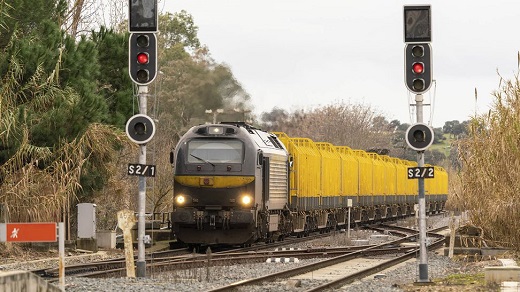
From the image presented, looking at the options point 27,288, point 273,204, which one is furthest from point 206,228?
point 27,288

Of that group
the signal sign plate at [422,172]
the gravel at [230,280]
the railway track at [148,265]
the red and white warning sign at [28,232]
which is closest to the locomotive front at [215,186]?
the railway track at [148,265]

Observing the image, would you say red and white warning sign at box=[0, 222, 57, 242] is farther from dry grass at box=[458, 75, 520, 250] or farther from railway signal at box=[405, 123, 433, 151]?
dry grass at box=[458, 75, 520, 250]

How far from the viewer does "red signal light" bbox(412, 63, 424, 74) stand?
55.9ft

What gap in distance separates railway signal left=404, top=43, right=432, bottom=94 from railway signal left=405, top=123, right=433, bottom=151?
1.82 ft

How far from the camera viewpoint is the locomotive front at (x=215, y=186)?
1017 inches

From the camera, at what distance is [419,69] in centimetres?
1706

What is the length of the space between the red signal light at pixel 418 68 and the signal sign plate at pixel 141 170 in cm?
450

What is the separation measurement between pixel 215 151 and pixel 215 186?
88 cm

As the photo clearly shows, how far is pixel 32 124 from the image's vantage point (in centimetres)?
2431

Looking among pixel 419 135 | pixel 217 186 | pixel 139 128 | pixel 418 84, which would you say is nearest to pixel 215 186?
pixel 217 186

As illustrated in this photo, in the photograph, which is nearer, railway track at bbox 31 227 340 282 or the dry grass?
railway track at bbox 31 227 340 282

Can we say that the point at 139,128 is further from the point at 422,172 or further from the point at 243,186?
the point at 243,186

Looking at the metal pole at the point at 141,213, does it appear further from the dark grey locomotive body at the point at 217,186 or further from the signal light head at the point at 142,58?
the dark grey locomotive body at the point at 217,186

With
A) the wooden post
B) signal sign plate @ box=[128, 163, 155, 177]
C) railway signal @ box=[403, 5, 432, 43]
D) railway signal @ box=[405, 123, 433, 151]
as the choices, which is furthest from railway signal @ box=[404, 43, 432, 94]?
the wooden post
